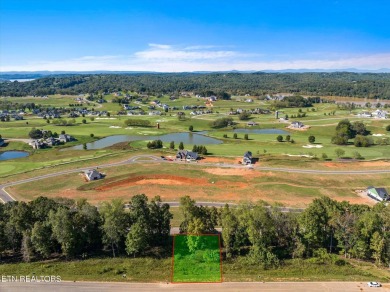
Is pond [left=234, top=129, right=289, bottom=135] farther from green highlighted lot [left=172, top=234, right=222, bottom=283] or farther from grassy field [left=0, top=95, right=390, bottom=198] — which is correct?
green highlighted lot [left=172, top=234, right=222, bottom=283]

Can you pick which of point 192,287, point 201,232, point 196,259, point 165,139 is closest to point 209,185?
point 201,232

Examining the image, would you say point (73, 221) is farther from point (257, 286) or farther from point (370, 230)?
point (370, 230)

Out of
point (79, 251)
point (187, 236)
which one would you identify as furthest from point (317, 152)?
point (79, 251)

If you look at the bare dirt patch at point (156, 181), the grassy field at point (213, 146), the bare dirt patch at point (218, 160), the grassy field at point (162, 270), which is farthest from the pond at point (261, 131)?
the grassy field at point (162, 270)


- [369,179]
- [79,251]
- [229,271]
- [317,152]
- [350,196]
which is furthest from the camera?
[317,152]

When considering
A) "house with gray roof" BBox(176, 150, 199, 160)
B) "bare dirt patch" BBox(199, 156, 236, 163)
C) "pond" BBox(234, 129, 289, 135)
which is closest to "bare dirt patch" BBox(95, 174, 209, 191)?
"bare dirt patch" BBox(199, 156, 236, 163)

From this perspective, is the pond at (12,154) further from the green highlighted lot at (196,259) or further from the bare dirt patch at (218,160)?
the green highlighted lot at (196,259)
